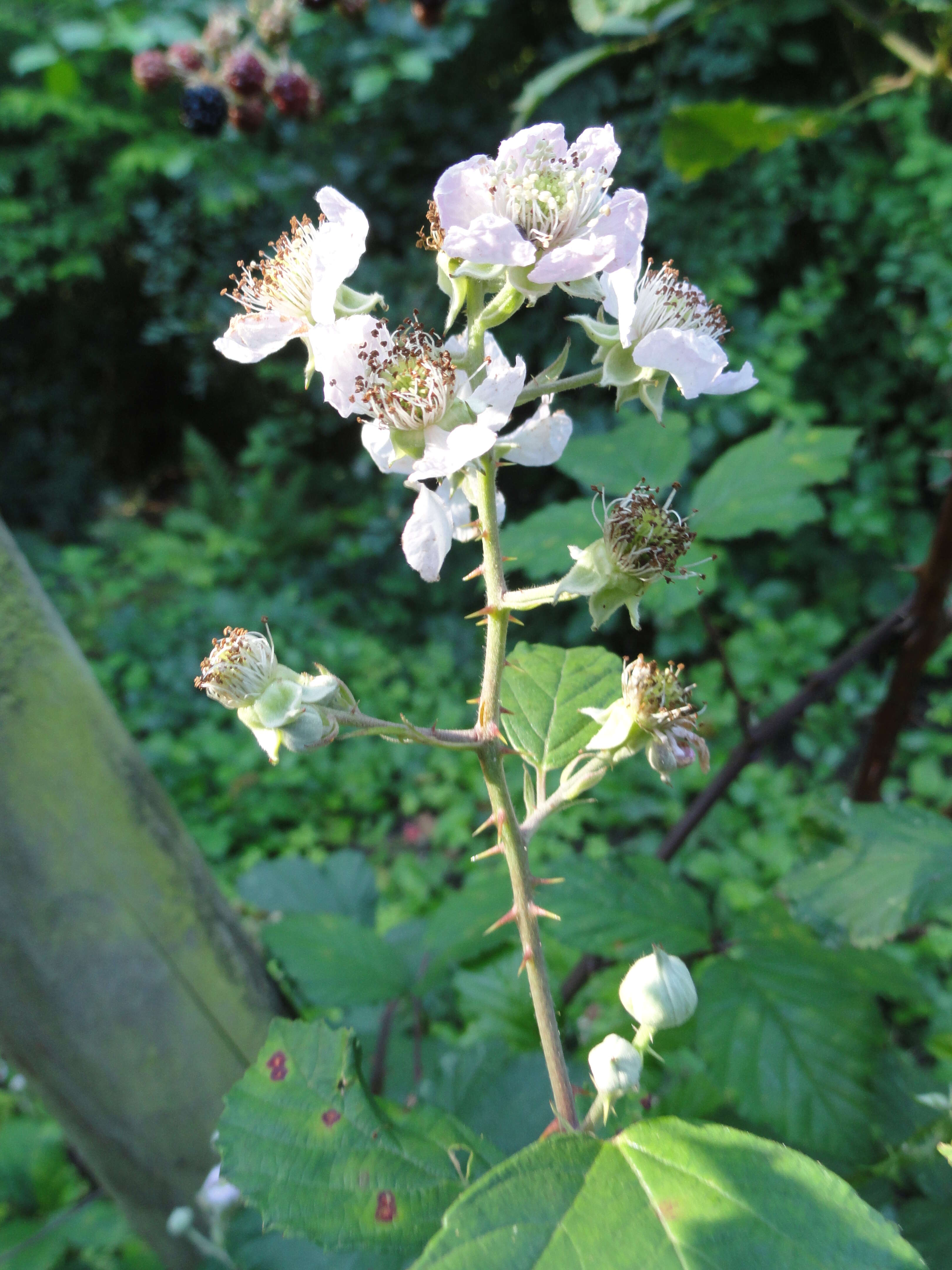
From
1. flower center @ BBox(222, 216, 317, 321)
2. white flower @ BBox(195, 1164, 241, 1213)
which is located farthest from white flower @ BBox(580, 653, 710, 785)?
white flower @ BBox(195, 1164, 241, 1213)

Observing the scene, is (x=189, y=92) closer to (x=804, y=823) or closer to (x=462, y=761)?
(x=804, y=823)

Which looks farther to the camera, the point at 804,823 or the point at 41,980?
the point at 804,823

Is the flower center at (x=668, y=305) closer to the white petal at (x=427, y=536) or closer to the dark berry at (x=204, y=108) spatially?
the white petal at (x=427, y=536)

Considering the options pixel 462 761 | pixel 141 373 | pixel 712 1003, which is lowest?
pixel 462 761

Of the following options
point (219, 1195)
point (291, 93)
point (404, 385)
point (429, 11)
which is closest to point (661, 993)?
point (404, 385)

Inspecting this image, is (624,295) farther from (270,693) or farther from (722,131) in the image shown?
(722,131)

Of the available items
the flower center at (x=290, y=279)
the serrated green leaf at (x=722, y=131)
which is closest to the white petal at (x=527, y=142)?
the flower center at (x=290, y=279)

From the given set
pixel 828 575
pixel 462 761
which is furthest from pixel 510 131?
pixel 462 761
